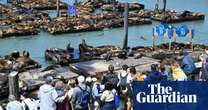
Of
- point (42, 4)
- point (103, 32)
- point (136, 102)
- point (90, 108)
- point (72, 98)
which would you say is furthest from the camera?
point (42, 4)

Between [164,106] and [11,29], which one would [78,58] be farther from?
[164,106]

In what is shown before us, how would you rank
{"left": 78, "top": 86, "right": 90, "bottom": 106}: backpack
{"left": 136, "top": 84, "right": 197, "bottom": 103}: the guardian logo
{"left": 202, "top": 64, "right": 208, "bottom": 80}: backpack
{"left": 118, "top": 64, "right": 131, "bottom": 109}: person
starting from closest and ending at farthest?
{"left": 136, "top": 84, "right": 197, "bottom": 103}: the guardian logo < {"left": 78, "top": 86, "right": 90, "bottom": 106}: backpack < {"left": 118, "top": 64, "right": 131, "bottom": 109}: person < {"left": 202, "top": 64, "right": 208, "bottom": 80}: backpack

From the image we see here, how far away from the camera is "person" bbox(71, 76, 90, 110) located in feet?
24.7

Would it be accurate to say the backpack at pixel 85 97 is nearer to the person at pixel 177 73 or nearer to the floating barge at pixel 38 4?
the person at pixel 177 73

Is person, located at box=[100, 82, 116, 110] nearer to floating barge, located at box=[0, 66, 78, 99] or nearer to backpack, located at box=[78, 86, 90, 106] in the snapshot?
backpack, located at box=[78, 86, 90, 106]

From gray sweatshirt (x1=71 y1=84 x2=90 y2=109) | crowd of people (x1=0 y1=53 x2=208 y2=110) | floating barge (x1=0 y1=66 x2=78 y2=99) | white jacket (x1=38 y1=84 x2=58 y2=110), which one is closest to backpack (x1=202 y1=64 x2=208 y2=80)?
crowd of people (x1=0 y1=53 x2=208 y2=110)

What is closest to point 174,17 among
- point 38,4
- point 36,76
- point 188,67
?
point 38,4

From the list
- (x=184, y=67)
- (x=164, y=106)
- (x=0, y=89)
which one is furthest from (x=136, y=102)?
(x=0, y=89)

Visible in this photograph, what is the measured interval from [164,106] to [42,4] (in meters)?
27.8

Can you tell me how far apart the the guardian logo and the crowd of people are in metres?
1.49

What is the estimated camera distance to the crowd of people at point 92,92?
7105 mm

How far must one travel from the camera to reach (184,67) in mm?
9516

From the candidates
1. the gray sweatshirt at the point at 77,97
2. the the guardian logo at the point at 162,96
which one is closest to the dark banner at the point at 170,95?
the the guardian logo at the point at 162,96

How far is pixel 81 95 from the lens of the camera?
7637 mm
